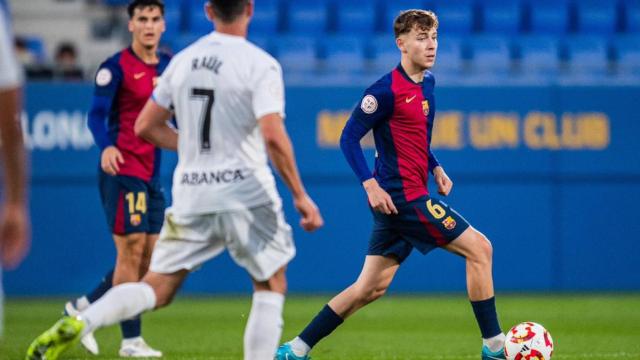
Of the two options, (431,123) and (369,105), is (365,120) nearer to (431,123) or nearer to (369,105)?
(369,105)

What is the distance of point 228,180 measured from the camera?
5.20m

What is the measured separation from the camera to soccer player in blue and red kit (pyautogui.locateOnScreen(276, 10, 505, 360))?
21.9 ft

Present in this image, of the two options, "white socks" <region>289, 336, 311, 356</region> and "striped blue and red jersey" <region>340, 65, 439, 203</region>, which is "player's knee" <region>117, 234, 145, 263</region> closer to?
"white socks" <region>289, 336, 311, 356</region>

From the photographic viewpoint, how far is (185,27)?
16156 millimetres

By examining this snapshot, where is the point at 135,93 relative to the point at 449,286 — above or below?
above

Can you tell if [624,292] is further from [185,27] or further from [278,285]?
[278,285]

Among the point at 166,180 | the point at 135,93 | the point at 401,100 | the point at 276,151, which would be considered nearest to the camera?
the point at 276,151

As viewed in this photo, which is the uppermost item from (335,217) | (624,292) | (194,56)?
(194,56)

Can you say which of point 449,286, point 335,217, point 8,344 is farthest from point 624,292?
point 8,344

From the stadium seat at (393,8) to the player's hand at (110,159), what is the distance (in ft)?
30.2

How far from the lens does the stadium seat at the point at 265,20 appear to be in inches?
639

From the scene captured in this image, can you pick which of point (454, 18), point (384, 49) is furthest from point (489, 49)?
point (384, 49)

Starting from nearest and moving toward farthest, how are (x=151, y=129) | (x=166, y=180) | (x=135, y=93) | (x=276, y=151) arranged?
1. (x=276, y=151)
2. (x=151, y=129)
3. (x=135, y=93)
4. (x=166, y=180)

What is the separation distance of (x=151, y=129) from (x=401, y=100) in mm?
1816
